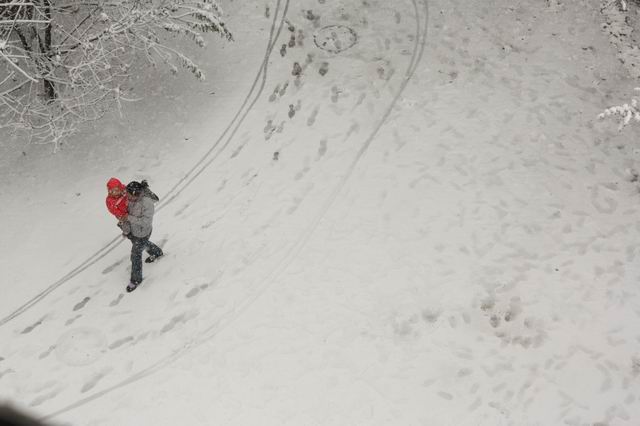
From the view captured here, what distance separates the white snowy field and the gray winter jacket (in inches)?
42.6

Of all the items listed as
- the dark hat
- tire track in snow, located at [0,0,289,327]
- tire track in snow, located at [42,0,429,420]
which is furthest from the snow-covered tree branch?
tire track in snow, located at [42,0,429,420]

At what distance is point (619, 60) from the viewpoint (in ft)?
41.4

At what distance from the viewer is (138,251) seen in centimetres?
923

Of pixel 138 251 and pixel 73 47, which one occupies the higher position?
pixel 73 47

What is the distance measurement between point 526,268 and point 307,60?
7.13 m

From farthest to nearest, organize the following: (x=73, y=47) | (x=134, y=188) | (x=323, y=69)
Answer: (x=323, y=69)
(x=73, y=47)
(x=134, y=188)

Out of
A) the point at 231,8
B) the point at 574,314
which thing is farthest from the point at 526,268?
the point at 231,8

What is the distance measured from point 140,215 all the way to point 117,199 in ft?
1.39

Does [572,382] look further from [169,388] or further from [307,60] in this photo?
[307,60]

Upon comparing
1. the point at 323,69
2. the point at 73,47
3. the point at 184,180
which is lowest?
the point at 184,180

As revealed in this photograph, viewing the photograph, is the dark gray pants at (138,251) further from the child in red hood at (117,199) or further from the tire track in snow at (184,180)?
the tire track in snow at (184,180)

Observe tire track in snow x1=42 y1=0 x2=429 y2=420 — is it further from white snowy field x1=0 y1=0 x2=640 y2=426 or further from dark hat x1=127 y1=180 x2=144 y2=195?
dark hat x1=127 y1=180 x2=144 y2=195

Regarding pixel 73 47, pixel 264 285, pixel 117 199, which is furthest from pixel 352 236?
pixel 73 47

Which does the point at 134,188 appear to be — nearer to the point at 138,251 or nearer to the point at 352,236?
the point at 138,251
